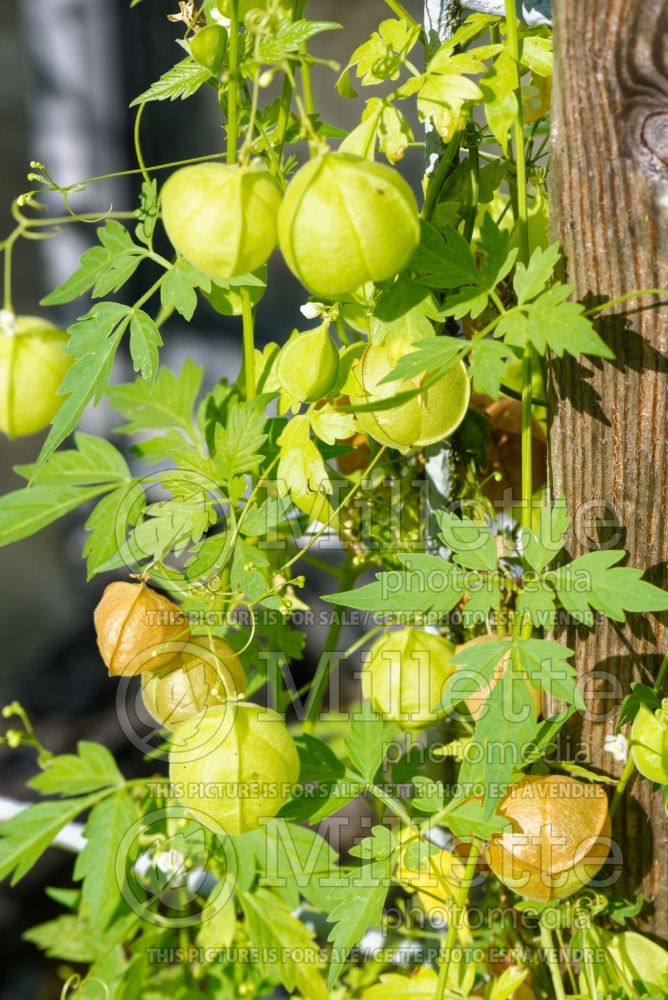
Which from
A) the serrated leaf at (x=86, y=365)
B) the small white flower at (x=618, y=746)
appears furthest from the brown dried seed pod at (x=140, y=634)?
the small white flower at (x=618, y=746)

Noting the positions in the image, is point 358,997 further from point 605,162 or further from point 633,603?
point 605,162

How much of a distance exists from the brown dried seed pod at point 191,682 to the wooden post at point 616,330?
0.28 m

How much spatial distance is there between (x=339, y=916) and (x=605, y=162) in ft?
1.92

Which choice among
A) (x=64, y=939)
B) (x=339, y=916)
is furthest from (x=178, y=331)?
(x=339, y=916)

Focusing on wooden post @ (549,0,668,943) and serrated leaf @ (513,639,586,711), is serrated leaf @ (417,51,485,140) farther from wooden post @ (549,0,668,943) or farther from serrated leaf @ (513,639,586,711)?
serrated leaf @ (513,639,586,711)

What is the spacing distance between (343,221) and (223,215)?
0.08 meters

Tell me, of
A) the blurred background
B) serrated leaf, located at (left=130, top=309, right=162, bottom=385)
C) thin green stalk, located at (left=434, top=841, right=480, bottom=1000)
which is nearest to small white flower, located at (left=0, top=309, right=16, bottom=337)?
serrated leaf, located at (left=130, top=309, right=162, bottom=385)

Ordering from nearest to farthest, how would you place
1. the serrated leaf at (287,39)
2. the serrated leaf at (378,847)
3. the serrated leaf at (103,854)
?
the serrated leaf at (287,39) < the serrated leaf at (378,847) < the serrated leaf at (103,854)

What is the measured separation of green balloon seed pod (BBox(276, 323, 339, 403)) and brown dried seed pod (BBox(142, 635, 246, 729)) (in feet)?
0.71

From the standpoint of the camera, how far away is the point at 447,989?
0.81 m

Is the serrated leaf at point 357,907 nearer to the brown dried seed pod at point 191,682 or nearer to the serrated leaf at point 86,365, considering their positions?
the brown dried seed pod at point 191,682

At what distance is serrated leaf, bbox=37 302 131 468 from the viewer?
2.24 feet

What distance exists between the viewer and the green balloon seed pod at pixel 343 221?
53 cm

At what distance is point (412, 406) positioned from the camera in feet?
2.14
